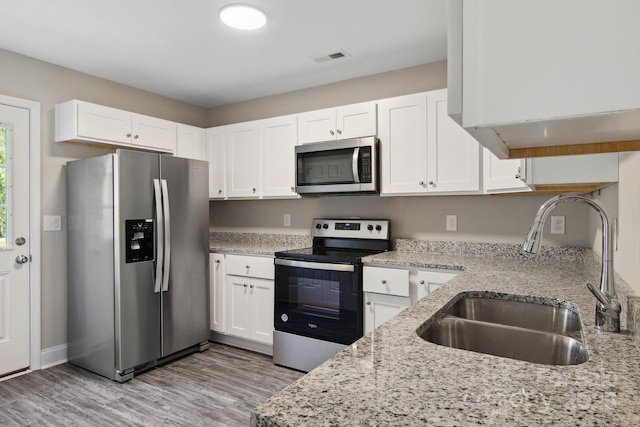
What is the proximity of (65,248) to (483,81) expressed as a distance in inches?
135

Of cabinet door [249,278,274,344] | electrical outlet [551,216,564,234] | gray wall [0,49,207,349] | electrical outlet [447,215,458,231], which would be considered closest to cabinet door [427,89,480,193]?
electrical outlet [447,215,458,231]

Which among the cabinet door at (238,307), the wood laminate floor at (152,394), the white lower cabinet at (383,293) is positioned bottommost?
the wood laminate floor at (152,394)

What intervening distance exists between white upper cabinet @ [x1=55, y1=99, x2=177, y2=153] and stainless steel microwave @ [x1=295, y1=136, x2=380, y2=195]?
127 centimetres

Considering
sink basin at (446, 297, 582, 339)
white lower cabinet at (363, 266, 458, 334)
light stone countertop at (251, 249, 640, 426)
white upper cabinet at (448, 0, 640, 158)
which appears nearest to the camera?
white upper cabinet at (448, 0, 640, 158)

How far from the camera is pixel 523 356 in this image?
115cm

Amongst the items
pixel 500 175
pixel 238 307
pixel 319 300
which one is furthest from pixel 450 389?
pixel 238 307

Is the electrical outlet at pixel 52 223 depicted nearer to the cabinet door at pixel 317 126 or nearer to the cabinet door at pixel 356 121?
the cabinet door at pixel 317 126

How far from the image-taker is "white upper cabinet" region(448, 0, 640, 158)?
460 mm

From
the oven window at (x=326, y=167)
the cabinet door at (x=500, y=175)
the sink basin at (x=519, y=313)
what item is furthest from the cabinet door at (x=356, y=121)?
the sink basin at (x=519, y=313)

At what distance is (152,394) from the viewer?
250cm

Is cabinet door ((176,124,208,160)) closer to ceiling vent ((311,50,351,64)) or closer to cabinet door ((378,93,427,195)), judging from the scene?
ceiling vent ((311,50,351,64))

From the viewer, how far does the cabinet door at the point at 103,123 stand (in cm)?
289

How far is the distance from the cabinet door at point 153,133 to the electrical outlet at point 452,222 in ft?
8.24

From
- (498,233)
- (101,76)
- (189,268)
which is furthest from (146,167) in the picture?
(498,233)
